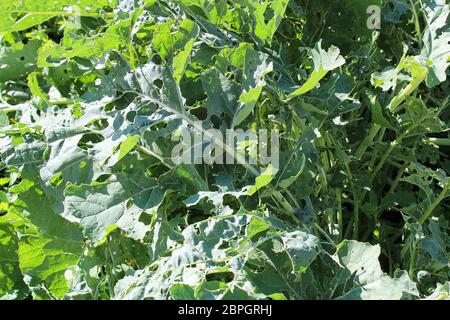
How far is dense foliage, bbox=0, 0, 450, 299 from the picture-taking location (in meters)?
1.58

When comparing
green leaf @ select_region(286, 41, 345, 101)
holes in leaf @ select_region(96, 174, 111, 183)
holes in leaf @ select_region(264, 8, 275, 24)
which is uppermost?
holes in leaf @ select_region(264, 8, 275, 24)

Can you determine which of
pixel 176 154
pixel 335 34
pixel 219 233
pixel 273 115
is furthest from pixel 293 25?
pixel 219 233

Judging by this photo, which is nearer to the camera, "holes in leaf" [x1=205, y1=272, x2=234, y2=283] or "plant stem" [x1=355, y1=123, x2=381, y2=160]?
"holes in leaf" [x1=205, y1=272, x2=234, y2=283]

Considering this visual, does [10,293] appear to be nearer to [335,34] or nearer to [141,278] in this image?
[141,278]

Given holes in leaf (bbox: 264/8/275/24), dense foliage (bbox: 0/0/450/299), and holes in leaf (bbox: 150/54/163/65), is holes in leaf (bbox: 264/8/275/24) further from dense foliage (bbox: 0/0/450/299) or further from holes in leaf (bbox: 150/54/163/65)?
holes in leaf (bbox: 150/54/163/65)

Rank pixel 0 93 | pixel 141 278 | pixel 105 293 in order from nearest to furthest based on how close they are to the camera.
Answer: pixel 141 278 < pixel 105 293 < pixel 0 93

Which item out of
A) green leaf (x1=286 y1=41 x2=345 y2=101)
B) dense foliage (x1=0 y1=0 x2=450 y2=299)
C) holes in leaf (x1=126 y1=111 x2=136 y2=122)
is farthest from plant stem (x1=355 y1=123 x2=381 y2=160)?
holes in leaf (x1=126 y1=111 x2=136 y2=122)

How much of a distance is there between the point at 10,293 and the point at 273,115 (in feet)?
3.39

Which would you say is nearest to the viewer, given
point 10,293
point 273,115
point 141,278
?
point 141,278

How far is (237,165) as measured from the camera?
1790 mm

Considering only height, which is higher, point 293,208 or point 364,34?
point 364,34

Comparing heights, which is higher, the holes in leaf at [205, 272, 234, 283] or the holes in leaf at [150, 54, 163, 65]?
the holes in leaf at [150, 54, 163, 65]

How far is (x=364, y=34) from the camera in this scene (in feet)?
6.53

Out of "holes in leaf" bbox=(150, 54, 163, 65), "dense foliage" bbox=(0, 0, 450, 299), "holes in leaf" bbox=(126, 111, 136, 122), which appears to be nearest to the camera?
"dense foliage" bbox=(0, 0, 450, 299)
